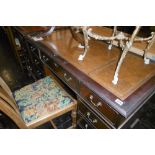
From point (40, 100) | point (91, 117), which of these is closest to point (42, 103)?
point (40, 100)

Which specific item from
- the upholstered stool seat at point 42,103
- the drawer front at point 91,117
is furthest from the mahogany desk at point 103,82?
the upholstered stool seat at point 42,103

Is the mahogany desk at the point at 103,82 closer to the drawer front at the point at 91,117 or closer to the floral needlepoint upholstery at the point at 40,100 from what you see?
Result: the drawer front at the point at 91,117

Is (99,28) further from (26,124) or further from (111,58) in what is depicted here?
(26,124)

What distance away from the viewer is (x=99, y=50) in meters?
1.11

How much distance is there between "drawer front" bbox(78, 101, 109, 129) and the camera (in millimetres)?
890

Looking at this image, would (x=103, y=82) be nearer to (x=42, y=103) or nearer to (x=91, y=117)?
(x=91, y=117)

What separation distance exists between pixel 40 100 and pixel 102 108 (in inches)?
23.4

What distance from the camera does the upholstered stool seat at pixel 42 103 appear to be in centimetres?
108

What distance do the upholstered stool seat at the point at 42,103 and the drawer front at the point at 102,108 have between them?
0.31m

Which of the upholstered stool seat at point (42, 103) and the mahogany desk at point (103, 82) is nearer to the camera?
the mahogany desk at point (103, 82)

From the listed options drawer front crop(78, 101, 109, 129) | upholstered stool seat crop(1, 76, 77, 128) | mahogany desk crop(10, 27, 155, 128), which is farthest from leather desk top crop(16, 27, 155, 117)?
upholstered stool seat crop(1, 76, 77, 128)
